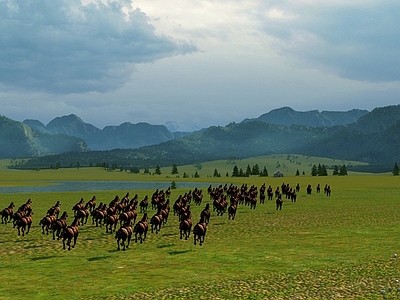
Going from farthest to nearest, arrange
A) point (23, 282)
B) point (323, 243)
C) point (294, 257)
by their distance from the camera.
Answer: point (323, 243) < point (294, 257) < point (23, 282)

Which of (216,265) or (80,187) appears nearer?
(216,265)

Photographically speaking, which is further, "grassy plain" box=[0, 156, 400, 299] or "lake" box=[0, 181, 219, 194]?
"lake" box=[0, 181, 219, 194]

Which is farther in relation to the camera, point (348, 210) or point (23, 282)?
point (348, 210)

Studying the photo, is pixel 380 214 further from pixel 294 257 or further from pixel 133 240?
pixel 133 240

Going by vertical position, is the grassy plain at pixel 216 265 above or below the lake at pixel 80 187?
above

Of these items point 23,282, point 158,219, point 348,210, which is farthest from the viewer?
point 348,210

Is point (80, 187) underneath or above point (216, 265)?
underneath

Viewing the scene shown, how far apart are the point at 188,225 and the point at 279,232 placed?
20.3 ft

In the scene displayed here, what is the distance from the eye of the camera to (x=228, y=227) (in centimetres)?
2908

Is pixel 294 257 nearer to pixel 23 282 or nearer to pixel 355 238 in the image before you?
pixel 355 238

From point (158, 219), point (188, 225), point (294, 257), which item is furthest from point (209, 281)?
point (158, 219)

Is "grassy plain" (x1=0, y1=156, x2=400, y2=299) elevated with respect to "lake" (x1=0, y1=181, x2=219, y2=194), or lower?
elevated

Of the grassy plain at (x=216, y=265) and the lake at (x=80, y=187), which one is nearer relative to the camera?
the grassy plain at (x=216, y=265)

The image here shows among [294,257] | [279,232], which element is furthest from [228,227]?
[294,257]
